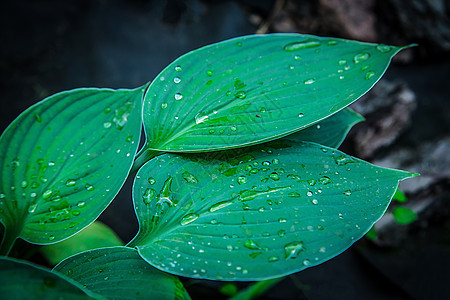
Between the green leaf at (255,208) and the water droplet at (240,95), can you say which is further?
the water droplet at (240,95)

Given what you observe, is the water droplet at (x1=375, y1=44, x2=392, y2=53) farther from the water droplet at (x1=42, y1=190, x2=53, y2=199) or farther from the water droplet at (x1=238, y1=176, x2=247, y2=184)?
the water droplet at (x1=42, y1=190, x2=53, y2=199)

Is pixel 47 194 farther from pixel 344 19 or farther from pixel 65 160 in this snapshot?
pixel 344 19

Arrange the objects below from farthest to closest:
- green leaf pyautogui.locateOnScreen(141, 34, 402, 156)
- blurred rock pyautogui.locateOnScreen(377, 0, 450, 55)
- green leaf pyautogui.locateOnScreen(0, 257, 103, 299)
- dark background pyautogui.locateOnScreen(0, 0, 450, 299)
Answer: blurred rock pyautogui.locateOnScreen(377, 0, 450, 55) → dark background pyautogui.locateOnScreen(0, 0, 450, 299) → green leaf pyautogui.locateOnScreen(141, 34, 402, 156) → green leaf pyautogui.locateOnScreen(0, 257, 103, 299)

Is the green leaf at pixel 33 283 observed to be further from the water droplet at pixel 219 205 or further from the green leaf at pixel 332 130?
the green leaf at pixel 332 130

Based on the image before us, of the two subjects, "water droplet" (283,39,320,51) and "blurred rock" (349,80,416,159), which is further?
"blurred rock" (349,80,416,159)

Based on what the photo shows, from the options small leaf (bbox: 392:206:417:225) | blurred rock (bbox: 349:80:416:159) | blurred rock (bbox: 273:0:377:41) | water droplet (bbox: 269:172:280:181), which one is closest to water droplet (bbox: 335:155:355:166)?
water droplet (bbox: 269:172:280:181)

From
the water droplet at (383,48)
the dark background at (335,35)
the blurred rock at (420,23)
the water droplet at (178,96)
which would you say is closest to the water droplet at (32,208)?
the water droplet at (178,96)
